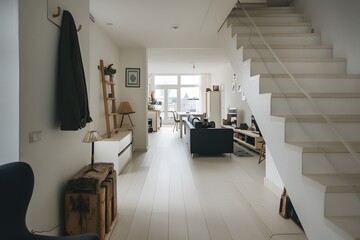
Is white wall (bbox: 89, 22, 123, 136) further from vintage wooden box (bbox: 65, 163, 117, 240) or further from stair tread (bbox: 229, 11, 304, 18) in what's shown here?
stair tread (bbox: 229, 11, 304, 18)

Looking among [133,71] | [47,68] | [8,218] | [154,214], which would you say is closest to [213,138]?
[133,71]

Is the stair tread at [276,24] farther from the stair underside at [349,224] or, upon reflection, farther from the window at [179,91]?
the window at [179,91]

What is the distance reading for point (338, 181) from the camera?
5.55ft

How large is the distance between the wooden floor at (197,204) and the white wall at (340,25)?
6.44ft

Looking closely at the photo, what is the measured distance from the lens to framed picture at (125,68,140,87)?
6105mm

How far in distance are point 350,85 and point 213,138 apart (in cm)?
324

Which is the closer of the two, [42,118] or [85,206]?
[42,118]

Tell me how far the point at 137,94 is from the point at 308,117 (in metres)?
4.62

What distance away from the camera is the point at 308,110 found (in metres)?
2.38

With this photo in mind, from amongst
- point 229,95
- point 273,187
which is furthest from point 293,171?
point 229,95

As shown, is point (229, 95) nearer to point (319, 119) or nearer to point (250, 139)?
point (250, 139)

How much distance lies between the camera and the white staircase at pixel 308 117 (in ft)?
5.33

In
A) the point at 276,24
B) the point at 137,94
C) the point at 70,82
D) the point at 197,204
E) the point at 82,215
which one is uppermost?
the point at 276,24

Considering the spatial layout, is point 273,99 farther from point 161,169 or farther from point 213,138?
point 213,138
